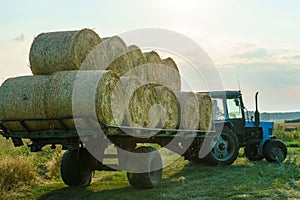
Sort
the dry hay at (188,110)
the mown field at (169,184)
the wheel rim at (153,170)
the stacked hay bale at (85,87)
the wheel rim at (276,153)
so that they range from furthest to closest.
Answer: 1. the wheel rim at (276,153)
2. the dry hay at (188,110)
3. the wheel rim at (153,170)
4. the mown field at (169,184)
5. the stacked hay bale at (85,87)

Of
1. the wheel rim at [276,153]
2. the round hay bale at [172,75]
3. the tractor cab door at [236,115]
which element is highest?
the round hay bale at [172,75]

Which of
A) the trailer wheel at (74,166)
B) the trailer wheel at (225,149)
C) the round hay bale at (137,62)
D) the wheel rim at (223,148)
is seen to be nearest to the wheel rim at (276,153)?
the trailer wheel at (225,149)

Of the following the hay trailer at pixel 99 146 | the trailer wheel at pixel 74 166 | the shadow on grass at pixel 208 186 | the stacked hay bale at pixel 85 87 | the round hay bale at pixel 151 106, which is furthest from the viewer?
the trailer wheel at pixel 74 166

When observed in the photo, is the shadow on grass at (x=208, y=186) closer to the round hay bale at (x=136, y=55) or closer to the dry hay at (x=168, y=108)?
the dry hay at (x=168, y=108)

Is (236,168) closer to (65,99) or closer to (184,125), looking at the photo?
(184,125)

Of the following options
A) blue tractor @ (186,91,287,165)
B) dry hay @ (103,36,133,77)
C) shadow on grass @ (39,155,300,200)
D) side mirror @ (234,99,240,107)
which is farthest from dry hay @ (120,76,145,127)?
side mirror @ (234,99,240,107)

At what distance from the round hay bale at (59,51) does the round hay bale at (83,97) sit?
0.43 meters

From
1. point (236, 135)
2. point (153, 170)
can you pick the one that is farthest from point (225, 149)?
point (153, 170)

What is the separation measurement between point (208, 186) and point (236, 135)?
17.8 ft

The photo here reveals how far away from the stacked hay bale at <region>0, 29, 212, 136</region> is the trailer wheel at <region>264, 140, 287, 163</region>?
19.0 ft

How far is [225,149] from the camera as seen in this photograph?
1556 centimetres

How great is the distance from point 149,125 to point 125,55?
1.53m

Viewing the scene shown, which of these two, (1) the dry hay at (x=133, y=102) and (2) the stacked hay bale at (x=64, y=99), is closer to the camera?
(2) the stacked hay bale at (x=64, y=99)

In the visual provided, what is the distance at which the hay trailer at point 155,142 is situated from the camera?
953cm
